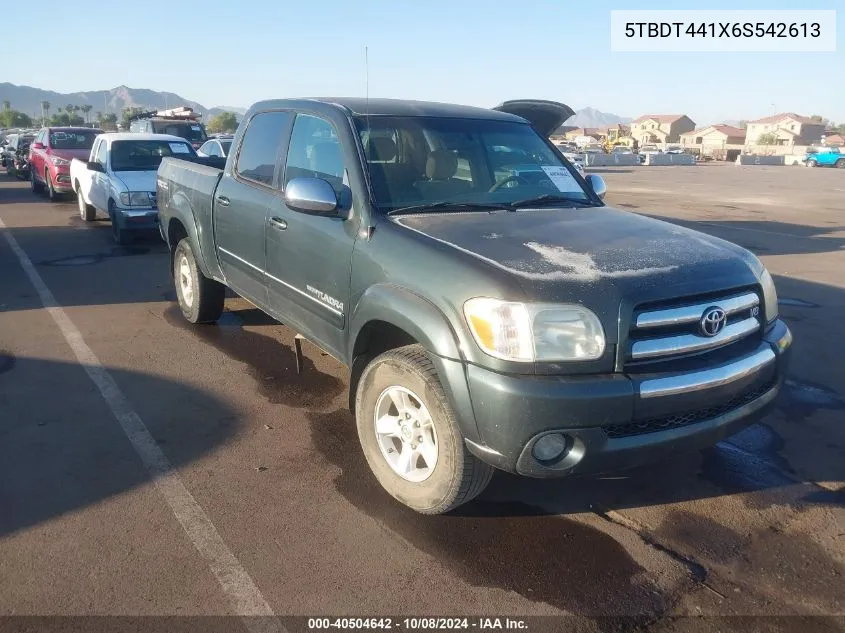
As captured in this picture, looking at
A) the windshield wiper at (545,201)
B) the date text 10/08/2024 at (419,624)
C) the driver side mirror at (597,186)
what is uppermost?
the driver side mirror at (597,186)

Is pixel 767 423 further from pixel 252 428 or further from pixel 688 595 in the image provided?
pixel 252 428

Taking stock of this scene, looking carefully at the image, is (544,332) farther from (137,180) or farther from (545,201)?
(137,180)

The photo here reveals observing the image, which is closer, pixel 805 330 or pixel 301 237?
pixel 301 237

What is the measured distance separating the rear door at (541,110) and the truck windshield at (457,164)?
3321 millimetres

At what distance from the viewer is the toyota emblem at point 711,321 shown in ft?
9.86

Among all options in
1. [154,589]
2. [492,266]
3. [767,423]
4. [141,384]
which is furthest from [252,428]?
[767,423]

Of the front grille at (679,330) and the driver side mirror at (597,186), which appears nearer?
the front grille at (679,330)

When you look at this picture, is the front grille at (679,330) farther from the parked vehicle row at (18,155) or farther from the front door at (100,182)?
the parked vehicle row at (18,155)

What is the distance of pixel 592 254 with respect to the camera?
125 inches

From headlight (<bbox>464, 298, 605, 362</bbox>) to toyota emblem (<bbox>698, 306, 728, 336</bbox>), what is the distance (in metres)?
0.54

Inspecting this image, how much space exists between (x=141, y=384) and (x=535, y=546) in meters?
3.17

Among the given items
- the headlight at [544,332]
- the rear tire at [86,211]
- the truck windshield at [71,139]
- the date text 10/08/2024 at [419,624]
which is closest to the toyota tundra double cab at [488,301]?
the headlight at [544,332]

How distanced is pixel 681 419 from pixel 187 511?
7.75 feet

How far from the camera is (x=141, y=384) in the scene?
4.95m
